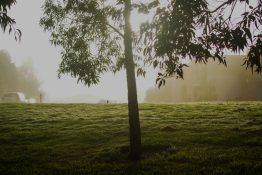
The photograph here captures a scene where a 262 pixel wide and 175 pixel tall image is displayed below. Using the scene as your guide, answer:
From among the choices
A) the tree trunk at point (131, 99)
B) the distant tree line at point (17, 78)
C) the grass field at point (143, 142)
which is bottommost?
the grass field at point (143, 142)

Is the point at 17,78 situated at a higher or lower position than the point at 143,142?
higher

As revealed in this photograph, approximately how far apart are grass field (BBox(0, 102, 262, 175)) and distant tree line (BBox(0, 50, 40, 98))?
66319 mm

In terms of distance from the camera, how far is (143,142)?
1237cm

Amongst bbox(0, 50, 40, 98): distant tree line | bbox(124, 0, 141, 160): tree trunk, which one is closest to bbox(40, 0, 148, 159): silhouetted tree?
bbox(124, 0, 141, 160): tree trunk

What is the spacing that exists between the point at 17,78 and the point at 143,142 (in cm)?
7922

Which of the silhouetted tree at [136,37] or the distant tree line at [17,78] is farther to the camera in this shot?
the distant tree line at [17,78]

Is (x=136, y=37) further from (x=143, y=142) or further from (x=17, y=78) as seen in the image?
(x=17, y=78)

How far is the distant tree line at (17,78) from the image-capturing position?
266ft

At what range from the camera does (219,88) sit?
59875 millimetres

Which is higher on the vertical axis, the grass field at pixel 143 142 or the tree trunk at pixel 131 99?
the tree trunk at pixel 131 99

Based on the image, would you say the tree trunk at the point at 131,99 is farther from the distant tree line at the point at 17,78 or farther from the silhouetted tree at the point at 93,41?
the distant tree line at the point at 17,78

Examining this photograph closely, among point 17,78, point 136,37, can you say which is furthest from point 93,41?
point 17,78

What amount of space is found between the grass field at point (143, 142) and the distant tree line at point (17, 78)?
66.3 m

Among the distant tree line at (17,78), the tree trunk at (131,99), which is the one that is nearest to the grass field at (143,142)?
the tree trunk at (131,99)
